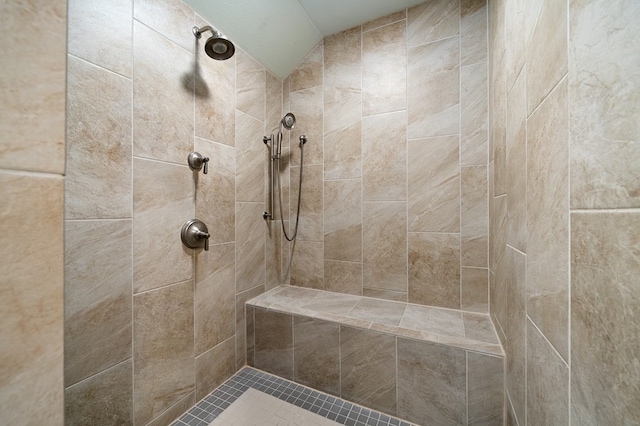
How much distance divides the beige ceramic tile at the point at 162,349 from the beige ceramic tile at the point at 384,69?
154 centimetres

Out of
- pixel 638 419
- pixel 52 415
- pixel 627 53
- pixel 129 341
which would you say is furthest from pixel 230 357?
pixel 627 53

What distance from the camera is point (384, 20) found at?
5.03ft

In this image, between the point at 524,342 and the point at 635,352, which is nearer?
the point at 635,352

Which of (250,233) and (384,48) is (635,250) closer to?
(250,233)

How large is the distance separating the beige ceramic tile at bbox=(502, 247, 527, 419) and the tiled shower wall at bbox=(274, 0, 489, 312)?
479mm

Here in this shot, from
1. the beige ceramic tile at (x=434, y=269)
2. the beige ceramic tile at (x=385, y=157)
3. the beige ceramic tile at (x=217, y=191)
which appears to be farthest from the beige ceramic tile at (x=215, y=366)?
the beige ceramic tile at (x=385, y=157)

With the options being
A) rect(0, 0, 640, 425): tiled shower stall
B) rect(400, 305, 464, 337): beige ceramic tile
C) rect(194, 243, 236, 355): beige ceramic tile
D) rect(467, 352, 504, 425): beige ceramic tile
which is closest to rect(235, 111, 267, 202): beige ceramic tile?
rect(0, 0, 640, 425): tiled shower stall

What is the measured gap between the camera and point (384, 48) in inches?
60.5

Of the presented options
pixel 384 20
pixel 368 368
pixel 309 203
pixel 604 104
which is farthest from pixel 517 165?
pixel 384 20

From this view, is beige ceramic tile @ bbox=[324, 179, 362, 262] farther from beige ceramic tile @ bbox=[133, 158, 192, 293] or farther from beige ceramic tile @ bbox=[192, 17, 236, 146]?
beige ceramic tile @ bbox=[133, 158, 192, 293]

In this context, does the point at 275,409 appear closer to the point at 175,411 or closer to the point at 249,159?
the point at 175,411

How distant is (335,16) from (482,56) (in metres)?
0.92

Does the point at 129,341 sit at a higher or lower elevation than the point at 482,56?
lower

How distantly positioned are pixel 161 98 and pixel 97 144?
1.10 feet
